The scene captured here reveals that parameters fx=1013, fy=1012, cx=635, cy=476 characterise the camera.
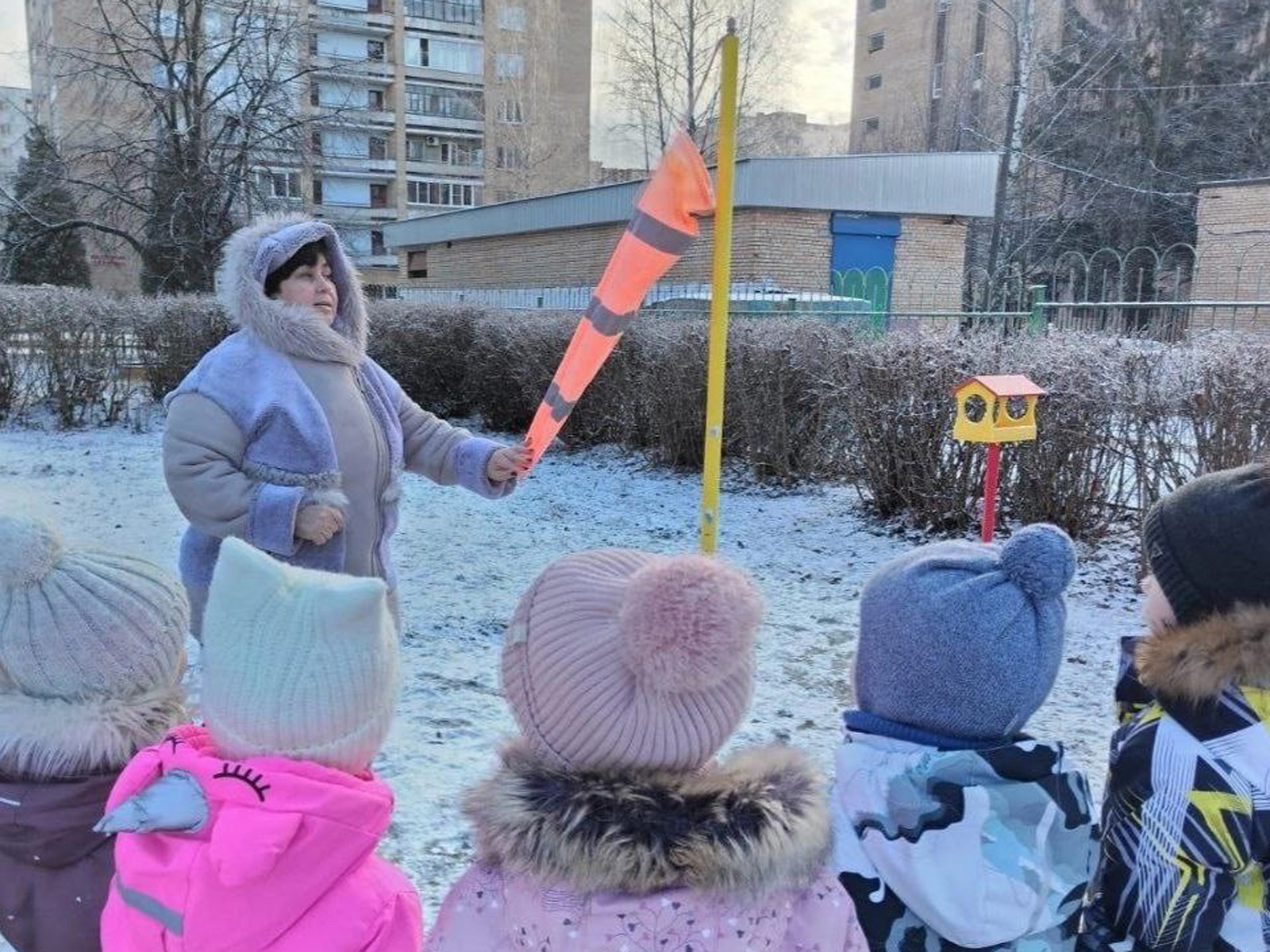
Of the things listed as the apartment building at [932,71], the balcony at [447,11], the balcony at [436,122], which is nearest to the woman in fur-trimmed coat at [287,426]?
the apartment building at [932,71]

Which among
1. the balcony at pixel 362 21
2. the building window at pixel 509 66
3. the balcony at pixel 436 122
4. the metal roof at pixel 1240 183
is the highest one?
the balcony at pixel 362 21

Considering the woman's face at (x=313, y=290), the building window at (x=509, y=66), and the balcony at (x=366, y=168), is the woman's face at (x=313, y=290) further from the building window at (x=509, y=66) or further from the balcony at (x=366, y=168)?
the building window at (x=509, y=66)

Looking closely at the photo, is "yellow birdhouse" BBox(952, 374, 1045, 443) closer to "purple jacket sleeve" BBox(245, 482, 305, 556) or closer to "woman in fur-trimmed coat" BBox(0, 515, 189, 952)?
"purple jacket sleeve" BBox(245, 482, 305, 556)

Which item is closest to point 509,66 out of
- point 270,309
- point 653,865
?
point 270,309

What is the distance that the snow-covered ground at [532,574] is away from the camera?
11.5ft

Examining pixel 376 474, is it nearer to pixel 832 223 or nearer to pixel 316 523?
pixel 316 523

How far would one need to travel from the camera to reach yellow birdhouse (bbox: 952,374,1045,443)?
14.0 feet

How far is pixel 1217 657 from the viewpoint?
4.65 feet

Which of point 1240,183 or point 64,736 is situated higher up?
point 1240,183

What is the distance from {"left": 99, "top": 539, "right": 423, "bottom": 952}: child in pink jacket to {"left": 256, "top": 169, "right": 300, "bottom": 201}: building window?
2322 centimetres

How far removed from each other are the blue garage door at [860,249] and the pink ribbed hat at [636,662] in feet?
57.5

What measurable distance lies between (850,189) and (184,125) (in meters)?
14.4

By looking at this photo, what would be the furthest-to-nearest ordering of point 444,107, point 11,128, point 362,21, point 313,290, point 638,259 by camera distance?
point 11,128
point 444,107
point 362,21
point 638,259
point 313,290

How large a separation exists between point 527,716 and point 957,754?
0.58 metres
